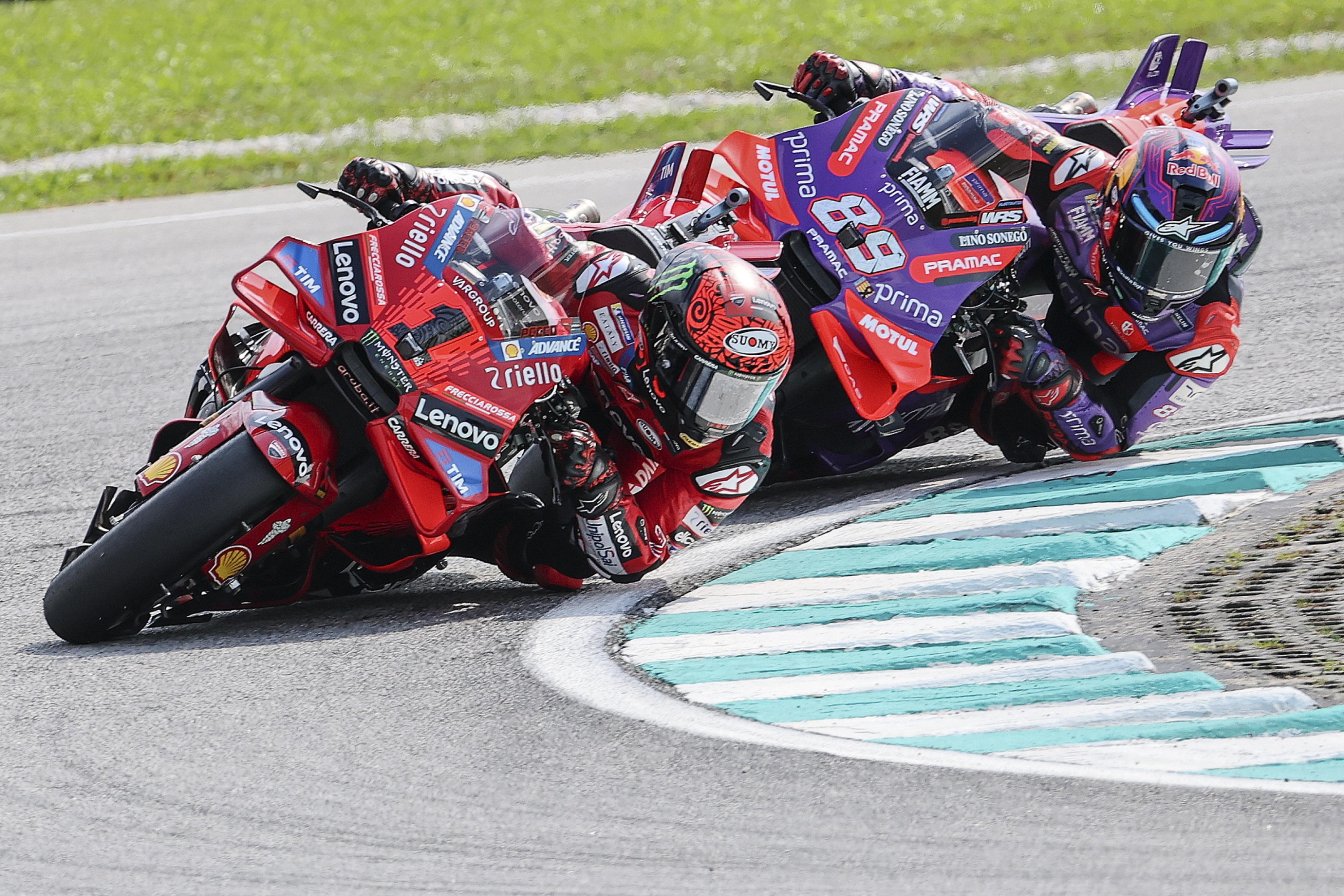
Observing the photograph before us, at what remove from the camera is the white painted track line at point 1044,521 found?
5.75 m

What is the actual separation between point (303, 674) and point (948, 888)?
209 cm

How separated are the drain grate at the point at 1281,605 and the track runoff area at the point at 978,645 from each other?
226mm

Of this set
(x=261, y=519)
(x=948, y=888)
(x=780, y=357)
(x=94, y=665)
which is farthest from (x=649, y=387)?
(x=948, y=888)

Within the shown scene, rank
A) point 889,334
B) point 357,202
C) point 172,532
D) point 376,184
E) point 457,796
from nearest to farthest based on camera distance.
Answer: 1. point 457,796
2. point 172,532
3. point 357,202
4. point 376,184
5. point 889,334

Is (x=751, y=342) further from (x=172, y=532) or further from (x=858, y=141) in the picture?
(x=172, y=532)

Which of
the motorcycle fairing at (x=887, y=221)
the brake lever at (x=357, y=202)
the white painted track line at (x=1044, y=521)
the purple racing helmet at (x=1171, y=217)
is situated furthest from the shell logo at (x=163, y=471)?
the purple racing helmet at (x=1171, y=217)

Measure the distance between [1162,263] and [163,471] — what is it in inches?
145

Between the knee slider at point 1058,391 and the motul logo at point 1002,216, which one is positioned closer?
the motul logo at point 1002,216

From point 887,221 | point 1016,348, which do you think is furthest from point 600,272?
point 1016,348

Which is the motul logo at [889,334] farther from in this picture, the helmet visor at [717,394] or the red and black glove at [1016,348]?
the helmet visor at [717,394]

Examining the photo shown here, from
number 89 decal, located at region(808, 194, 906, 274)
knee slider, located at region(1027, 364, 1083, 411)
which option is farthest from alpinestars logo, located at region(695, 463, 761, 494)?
knee slider, located at region(1027, 364, 1083, 411)

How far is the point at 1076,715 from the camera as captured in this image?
4.22 meters

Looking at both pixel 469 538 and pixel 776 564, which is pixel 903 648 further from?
pixel 469 538

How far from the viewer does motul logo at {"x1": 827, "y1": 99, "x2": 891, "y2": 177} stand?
6.11 metres
